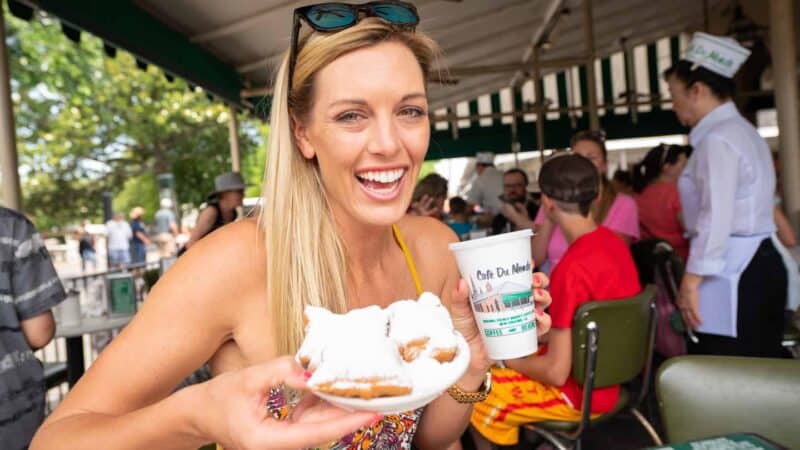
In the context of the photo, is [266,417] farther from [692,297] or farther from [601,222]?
[601,222]

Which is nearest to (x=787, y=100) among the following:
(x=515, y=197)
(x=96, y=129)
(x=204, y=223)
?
(x=515, y=197)

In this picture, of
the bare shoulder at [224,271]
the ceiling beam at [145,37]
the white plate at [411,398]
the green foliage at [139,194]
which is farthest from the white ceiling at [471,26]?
the green foliage at [139,194]

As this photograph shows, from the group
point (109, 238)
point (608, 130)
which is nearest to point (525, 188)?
point (608, 130)

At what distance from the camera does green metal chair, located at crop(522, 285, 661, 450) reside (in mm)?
2557

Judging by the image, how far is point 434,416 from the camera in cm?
168

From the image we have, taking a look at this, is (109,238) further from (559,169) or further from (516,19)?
(559,169)

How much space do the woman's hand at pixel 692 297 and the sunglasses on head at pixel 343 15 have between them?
7.10 ft

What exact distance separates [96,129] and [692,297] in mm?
18336

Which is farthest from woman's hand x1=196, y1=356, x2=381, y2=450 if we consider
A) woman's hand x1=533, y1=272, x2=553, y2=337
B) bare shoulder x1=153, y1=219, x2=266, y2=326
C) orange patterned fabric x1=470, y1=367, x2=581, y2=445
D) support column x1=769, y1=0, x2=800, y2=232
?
support column x1=769, y1=0, x2=800, y2=232

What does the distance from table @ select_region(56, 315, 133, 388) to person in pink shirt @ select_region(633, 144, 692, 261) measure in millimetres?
3776

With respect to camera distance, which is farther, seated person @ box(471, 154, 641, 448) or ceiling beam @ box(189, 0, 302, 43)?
ceiling beam @ box(189, 0, 302, 43)

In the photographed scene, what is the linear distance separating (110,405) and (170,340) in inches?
5.9

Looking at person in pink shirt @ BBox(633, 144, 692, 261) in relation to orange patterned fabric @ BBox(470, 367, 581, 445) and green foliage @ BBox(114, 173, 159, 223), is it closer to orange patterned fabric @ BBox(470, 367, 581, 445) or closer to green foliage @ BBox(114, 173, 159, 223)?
orange patterned fabric @ BBox(470, 367, 581, 445)

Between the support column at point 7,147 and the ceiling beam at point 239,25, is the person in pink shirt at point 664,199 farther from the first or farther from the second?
the support column at point 7,147
